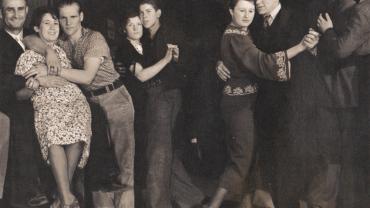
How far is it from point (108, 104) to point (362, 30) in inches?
87.4

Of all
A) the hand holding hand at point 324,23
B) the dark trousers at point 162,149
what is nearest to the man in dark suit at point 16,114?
the dark trousers at point 162,149

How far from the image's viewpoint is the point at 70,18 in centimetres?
627

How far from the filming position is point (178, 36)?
21.0ft

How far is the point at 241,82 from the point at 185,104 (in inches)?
22.3

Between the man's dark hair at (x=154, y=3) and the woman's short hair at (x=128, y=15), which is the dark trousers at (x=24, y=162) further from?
the man's dark hair at (x=154, y=3)

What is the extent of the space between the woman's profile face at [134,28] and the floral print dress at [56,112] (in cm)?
62

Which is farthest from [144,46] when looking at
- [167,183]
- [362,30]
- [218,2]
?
[362,30]

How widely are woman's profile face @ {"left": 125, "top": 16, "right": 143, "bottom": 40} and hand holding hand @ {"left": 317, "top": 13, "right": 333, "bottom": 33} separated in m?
1.51

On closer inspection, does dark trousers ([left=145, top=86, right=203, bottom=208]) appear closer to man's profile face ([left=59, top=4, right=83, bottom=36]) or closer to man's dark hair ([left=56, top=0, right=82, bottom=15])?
man's profile face ([left=59, top=4, right=83, bottom=36])

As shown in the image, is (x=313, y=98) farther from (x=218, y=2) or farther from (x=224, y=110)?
(x=218, y=2)

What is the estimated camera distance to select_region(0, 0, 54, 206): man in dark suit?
6.28 meters

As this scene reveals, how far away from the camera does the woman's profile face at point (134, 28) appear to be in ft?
20.7

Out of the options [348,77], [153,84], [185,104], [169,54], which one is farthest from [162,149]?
[348,77]

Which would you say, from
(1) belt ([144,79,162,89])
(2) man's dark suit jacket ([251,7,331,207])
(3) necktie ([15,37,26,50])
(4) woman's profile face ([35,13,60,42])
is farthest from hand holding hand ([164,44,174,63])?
(3) necktie ([15,37,26,50])
